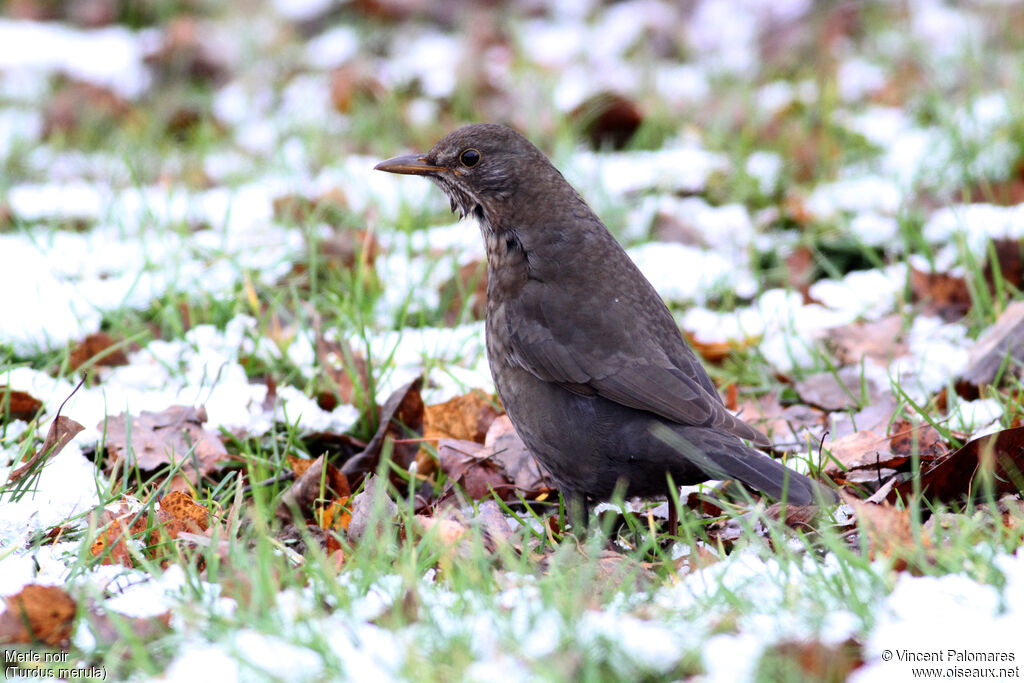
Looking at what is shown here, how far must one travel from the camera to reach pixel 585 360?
3066 millimetres

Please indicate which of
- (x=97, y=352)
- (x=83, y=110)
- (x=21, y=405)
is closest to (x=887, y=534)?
(x=21, y=405)

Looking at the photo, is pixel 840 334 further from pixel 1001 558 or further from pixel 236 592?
pixel 236 592

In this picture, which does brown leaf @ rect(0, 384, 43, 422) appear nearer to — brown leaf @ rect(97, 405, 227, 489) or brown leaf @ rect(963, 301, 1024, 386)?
brown leaf @ rect(97, 405, 227, 489)

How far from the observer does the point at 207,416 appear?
3.53m

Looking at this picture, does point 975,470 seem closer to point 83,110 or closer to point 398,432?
point 398,432

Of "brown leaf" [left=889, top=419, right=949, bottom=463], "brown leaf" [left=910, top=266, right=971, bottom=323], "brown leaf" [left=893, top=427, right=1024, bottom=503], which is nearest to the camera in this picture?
"brown leaf" [left=893, top=427, right=1024, bottom=503]

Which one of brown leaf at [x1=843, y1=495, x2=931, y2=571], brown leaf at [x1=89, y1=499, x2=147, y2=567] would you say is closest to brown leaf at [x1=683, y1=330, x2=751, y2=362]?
brown leaf at [x1=843, y1=495, x2=931, y2=571]

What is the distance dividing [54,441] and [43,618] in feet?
2.88

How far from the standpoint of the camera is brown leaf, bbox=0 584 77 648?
2.30 meters

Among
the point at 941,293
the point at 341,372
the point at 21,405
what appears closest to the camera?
the point at 21,405

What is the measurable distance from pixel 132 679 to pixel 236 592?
10.0 inches

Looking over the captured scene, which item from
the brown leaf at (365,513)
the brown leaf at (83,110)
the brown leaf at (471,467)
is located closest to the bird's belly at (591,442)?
the brown leaf at (471,467)

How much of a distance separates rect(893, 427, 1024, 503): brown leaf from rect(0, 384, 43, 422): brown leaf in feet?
8.05

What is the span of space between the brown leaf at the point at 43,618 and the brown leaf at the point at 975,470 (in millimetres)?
1864
